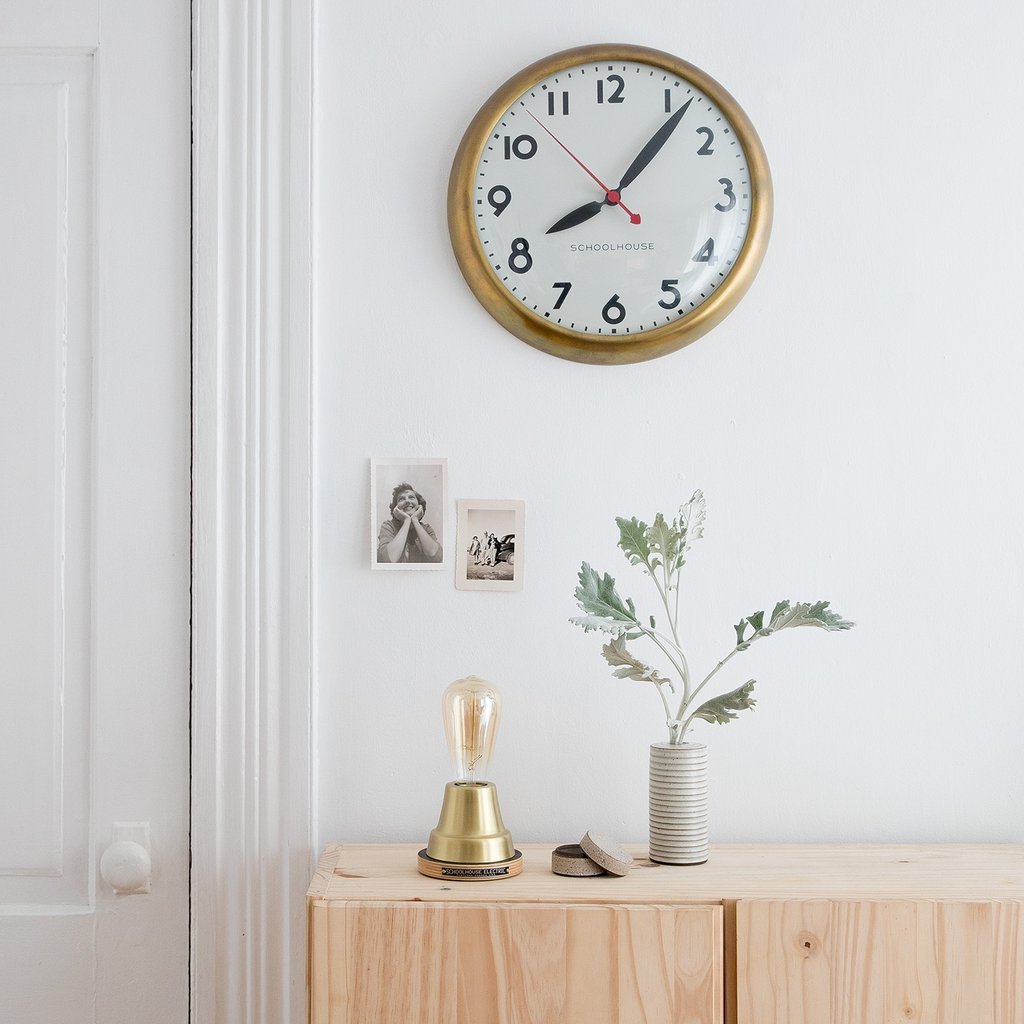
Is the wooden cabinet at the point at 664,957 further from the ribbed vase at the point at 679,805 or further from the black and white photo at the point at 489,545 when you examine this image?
the black and white photo at the point at 489,545

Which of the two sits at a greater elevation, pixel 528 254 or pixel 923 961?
pixel 528 254

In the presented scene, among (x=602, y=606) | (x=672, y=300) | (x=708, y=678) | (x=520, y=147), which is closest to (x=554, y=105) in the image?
(x=520, y=147)

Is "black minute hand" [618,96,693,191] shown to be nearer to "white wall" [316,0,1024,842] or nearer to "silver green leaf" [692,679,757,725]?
"white wall" [316,0,1024,842]

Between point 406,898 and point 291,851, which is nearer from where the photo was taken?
point 406,898

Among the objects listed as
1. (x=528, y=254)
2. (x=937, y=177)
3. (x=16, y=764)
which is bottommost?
(x=16, y=764)

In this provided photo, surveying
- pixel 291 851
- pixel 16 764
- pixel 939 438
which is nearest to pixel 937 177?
pixel 939 438

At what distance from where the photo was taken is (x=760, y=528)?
4.50 ft

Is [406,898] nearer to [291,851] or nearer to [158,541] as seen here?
[291,851]

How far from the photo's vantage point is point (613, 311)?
52.8 inches

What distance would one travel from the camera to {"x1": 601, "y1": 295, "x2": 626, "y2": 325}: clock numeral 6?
1342mm

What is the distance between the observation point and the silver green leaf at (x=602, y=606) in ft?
4.00

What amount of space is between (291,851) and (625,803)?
0.46m

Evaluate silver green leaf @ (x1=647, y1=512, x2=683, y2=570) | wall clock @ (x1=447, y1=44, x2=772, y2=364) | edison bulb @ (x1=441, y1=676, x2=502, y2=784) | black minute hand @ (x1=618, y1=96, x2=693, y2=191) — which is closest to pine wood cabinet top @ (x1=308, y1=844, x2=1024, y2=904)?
edison bulb @ (x1=441, y1=676, x2=502, y2=784)

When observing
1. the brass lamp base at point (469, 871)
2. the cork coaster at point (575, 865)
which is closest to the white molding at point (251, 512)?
the brass lamp base at point (469, 871)
